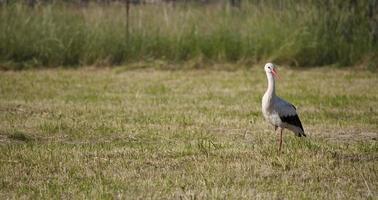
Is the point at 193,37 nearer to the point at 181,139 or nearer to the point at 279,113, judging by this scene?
the point at 181,139

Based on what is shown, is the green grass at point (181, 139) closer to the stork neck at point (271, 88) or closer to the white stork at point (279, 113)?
the white stork at point (279, 113)

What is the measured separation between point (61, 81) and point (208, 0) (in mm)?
6136

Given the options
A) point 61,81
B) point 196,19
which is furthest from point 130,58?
point 61,81

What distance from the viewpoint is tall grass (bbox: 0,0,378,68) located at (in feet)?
54.7

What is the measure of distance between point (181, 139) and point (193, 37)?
8.49 m

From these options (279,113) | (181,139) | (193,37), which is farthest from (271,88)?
(193,37)

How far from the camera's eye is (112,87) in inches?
543

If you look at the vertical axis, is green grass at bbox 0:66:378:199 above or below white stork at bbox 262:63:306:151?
below

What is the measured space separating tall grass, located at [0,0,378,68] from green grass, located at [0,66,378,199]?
191 cm

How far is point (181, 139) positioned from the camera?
345 inches

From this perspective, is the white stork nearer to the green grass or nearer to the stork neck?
the stork neck

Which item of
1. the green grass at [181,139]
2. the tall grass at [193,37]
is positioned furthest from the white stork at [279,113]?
the tall grass at [193,37]

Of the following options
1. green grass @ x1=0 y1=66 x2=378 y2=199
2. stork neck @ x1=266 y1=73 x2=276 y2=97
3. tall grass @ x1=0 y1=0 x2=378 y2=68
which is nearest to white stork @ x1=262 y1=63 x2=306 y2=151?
stork neck @ x1=266 y1=73 x2=276 y2=97

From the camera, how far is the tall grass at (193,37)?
54.7ft
